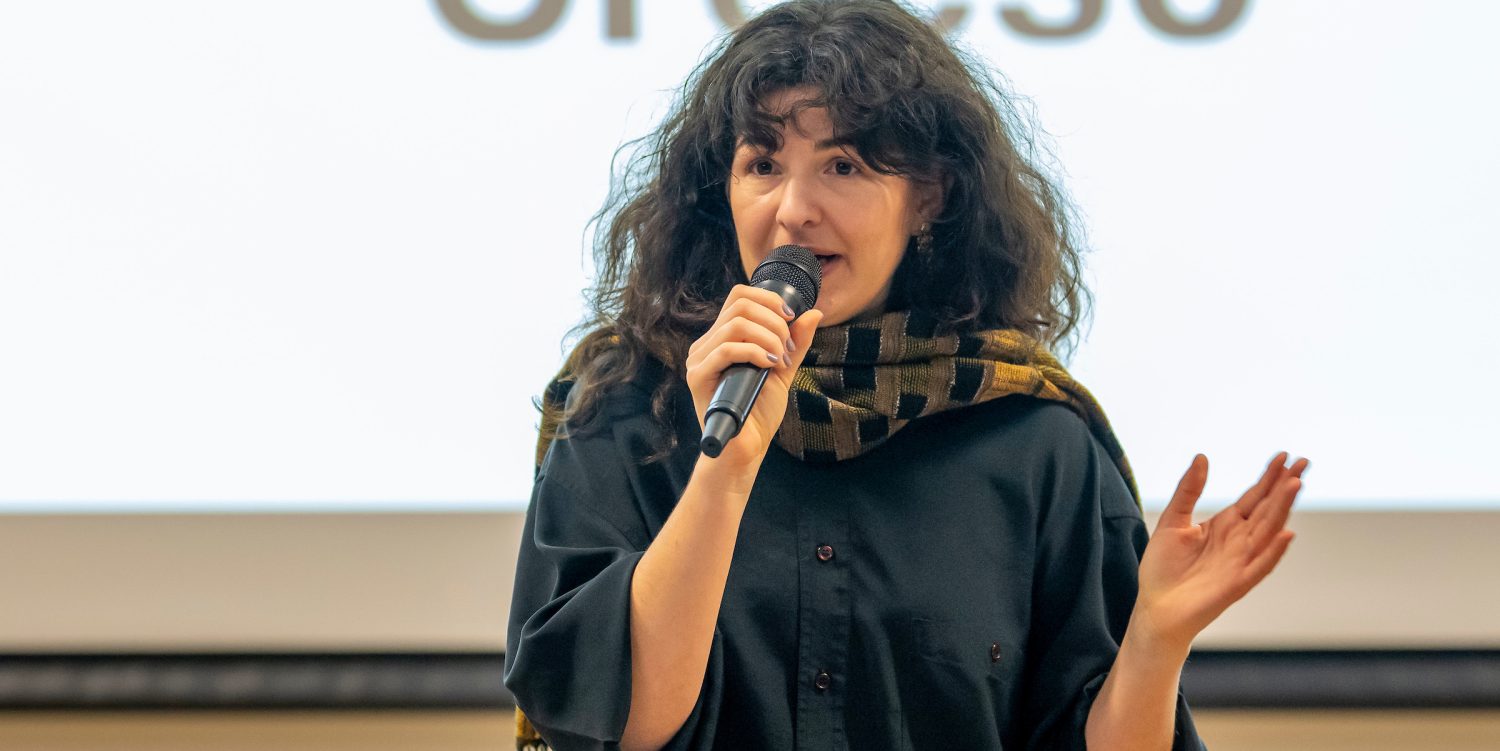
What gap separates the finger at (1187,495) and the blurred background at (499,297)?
3.26 ft

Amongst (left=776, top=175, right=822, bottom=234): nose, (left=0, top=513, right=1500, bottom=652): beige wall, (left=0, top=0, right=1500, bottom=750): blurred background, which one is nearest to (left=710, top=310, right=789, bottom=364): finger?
(left=776, top=175, right=822, bottom=234): nose

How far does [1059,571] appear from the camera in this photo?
3.99ft

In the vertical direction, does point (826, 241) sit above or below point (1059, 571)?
above

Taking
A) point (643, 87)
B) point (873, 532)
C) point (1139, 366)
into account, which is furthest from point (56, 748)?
point (1139, 366)

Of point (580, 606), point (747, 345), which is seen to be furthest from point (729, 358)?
point (580, 606)

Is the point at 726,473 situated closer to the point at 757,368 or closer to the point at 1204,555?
the point at 757,368

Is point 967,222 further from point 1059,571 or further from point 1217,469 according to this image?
point 1217,469

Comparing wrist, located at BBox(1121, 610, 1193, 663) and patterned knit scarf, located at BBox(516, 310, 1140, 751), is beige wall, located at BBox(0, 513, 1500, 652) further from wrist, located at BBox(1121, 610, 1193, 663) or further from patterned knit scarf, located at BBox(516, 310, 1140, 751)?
wrist, located at BBox(1121, 610, 1193, 663)

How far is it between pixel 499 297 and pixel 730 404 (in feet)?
4.13

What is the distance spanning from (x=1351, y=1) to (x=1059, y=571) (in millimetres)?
1303

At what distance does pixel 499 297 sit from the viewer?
6.86ft

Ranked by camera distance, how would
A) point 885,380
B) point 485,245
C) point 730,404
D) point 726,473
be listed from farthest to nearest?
1. point 485,245
2. point 885,380
3. point 726,473
4. point 730,404

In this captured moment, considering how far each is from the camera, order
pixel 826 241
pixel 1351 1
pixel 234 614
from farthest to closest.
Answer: pixel 234 614
pixel 1351 1
pixel 826 241

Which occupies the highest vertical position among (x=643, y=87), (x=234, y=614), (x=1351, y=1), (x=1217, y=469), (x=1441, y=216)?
(x=1351, y=1)
